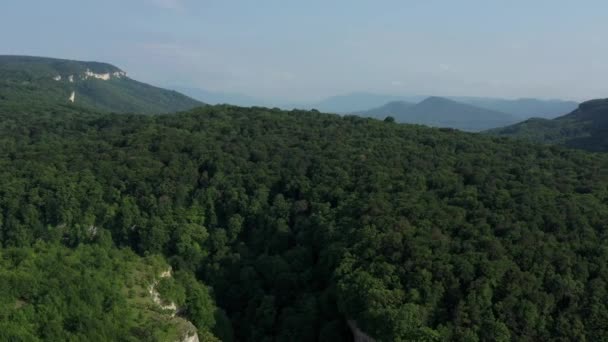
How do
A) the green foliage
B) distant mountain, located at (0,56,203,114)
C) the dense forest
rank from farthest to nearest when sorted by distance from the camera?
distant mountain, located at (0,56,203,114), the dense forest, the green foliage

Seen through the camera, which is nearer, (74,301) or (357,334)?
(74,301)

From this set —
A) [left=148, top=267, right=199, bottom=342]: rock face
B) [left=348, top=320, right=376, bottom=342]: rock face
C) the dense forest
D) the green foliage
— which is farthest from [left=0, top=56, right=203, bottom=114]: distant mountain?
[left=348, top=320, right=376, bottom=342]: rock face

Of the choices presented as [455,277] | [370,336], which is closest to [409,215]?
[455,277]

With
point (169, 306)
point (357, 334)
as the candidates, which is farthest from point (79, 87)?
point (357, 334)

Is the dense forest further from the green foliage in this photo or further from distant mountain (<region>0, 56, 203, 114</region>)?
distant mountain (<region>0, 56, 203, 114</region>)

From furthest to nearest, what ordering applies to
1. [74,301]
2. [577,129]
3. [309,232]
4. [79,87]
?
[79,87]
[577,129]
[309,232]
[74,301]

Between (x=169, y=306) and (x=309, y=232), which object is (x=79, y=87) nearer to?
(x=309, y=232)

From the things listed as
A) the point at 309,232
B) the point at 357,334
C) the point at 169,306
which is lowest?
the point at 169,306
